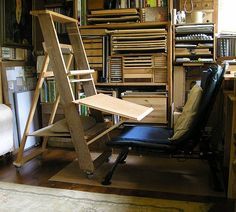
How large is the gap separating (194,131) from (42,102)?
6.63ft

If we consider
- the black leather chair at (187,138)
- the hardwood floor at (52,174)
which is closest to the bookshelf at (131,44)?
the black leather chair at (187,138)

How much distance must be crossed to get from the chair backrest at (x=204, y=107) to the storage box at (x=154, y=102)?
2.83 feet

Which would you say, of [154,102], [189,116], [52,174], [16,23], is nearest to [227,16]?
[154,102]

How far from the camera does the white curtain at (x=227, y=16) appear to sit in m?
3.40

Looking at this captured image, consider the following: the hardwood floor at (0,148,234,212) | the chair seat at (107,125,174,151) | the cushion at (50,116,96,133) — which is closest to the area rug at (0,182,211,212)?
the hardwood floor at (0,148,234,212)

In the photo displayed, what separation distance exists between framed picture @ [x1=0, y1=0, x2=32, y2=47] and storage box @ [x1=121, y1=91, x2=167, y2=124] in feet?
4.68

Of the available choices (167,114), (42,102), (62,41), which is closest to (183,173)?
(167,114)

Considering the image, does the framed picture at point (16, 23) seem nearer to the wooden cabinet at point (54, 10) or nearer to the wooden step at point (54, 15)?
the wooden cabinet at point (54, 10)

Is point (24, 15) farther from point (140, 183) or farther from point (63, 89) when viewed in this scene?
Answer: point (140, 183)

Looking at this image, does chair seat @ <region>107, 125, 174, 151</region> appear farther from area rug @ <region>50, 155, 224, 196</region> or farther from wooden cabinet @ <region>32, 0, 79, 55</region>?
wooden cabinet @ <region>32, 0, 79, 55</region>

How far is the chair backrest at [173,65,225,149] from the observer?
91.4 inches

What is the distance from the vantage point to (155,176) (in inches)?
105

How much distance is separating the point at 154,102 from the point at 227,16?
1313 millimetres

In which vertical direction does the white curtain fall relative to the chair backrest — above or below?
above
